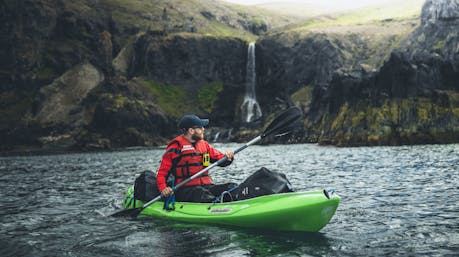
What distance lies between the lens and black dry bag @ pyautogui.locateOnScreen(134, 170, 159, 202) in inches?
503

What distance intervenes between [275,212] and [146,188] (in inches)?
193

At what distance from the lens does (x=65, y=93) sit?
114938 millimetres

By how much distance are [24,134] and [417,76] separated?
88355 mm

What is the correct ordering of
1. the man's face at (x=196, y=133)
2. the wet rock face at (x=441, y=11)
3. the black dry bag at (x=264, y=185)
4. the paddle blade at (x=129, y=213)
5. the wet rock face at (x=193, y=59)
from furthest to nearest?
the wet rock face at (x=193, y=59)
the wet rock face at (x=441, y=11)
the paddle blade at (x=129, y=213)
the man's face at (x=196, y=133)
the black dry bag at (x=264, y=185)

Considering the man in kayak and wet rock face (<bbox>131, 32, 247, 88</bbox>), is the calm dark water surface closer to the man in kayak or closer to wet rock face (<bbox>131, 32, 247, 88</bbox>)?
the man in kayak

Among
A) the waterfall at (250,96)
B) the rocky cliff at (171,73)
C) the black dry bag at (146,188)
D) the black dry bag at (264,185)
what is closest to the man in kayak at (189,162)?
the black dry bag at (264,185)

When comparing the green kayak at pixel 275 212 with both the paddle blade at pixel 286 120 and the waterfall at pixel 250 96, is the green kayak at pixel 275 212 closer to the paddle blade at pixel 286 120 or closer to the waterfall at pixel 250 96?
the paddle blade at pixel 286 120

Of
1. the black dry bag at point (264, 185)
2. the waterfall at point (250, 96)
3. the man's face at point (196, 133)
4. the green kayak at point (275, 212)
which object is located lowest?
the green kayak at point (275, 212)

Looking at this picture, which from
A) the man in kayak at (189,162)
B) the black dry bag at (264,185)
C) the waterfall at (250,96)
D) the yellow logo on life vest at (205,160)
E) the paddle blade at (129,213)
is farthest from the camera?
the waterfall at (250,96)

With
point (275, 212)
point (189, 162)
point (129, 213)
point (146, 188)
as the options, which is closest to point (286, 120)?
point (189, 162)

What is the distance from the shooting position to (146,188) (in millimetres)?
A: 12781

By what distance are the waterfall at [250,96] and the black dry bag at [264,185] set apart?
112 m

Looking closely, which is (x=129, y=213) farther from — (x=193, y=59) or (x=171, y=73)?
(x=193, y=59)

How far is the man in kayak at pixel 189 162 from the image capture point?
11.2 meters
